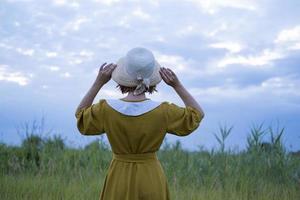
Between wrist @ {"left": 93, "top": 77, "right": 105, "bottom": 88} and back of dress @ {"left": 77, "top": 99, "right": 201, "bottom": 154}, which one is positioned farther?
wrist @ {"left": 93, "top": 77, "right": 105, "bottom": 88}

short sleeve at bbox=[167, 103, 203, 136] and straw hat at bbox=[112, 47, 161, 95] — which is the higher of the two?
straw hat at bbox=[112, 47, 161, 95]

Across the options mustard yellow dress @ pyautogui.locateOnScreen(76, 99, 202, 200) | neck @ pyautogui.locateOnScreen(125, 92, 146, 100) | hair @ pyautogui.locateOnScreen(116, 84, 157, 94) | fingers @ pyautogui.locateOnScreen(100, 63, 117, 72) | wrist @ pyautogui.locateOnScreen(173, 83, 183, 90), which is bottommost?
mustard yellow dress @ pyautogui.locateOnScreen(76, 99, 202, 200)

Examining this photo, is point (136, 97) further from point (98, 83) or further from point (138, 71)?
point (98, 83)

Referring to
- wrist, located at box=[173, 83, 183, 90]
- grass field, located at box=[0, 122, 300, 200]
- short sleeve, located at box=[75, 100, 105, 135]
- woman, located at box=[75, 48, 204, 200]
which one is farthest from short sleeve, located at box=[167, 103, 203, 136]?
grass field, located at box=[0, 122, 300, 200]

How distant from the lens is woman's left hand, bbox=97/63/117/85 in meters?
3.23

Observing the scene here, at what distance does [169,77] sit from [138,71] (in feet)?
0.69

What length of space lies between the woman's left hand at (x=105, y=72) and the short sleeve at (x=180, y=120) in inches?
16.1

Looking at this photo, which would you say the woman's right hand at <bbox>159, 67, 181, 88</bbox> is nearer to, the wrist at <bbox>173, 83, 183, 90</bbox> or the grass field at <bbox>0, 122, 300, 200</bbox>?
the wrist at <bbox>173, 83, 183, 90</bbox>

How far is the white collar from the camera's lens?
3076 millimetres

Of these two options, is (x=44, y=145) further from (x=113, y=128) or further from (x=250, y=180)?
(x=113, y=128)

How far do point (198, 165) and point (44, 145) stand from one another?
259 centimetres

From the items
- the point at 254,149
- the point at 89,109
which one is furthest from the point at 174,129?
the point at 254,149

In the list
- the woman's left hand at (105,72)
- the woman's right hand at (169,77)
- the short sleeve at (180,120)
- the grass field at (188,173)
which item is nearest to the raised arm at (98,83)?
the woman's left hand at (105,72)

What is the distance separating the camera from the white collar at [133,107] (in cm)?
308
